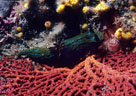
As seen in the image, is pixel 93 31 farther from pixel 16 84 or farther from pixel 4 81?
pixel 4 81

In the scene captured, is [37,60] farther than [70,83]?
Yes

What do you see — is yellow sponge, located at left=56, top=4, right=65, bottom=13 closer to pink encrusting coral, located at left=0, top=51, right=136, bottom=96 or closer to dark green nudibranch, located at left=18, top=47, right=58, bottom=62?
dark green nudibranch, located at left=18, top=47, right=58, bottom=62

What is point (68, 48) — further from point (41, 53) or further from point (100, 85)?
point (100, 85)

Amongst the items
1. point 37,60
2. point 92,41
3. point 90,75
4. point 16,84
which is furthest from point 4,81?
point 92,41

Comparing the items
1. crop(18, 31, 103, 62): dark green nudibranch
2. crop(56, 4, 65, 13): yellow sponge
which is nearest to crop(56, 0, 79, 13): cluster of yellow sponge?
crop(56, 4, 65, 13): yellow sponge

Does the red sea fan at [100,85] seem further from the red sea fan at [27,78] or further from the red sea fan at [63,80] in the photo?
the red sea fan at [27,78]

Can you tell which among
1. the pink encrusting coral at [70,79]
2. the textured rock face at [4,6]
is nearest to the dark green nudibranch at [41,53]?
the pink encrusting coral at [70,79]
